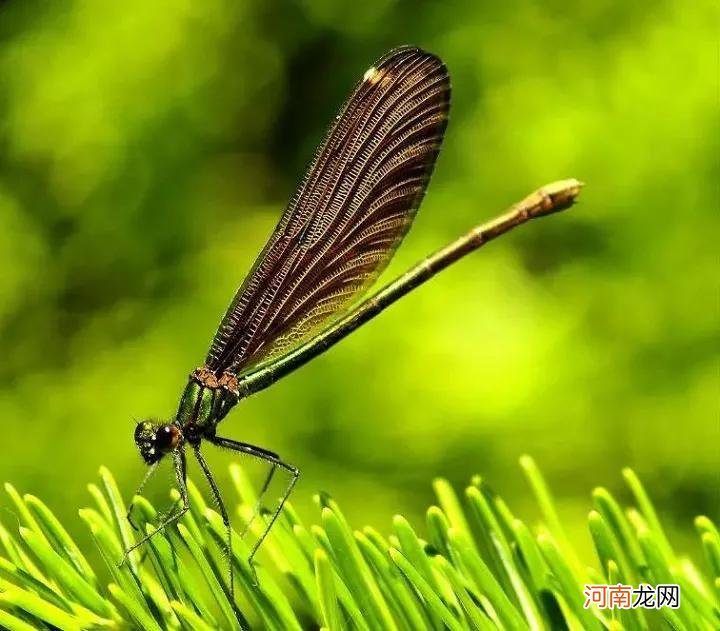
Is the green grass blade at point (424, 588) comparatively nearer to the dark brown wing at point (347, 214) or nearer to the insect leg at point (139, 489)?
the insect leg at point (139, 489)

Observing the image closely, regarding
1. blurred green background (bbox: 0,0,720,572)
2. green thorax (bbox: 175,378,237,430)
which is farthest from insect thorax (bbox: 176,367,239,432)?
blurred green background (bbox: 0,0,720,572)

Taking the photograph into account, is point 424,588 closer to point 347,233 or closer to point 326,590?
point 326,590

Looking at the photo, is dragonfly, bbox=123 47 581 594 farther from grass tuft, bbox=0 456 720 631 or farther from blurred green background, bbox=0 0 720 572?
blurred green background, bbox=0 0 720 572

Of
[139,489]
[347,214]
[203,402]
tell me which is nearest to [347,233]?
[347,214]

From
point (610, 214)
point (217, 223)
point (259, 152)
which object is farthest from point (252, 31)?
point (610, 214)

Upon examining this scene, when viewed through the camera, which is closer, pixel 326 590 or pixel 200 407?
pixel 326 590
